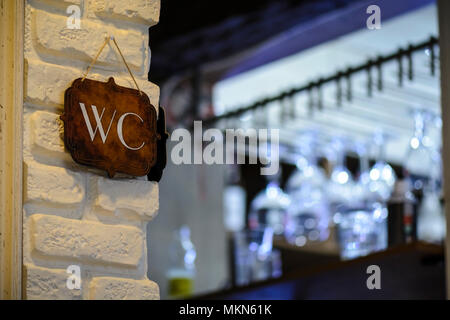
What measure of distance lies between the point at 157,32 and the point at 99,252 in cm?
311

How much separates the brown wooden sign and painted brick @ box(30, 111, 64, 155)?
1.1 inches

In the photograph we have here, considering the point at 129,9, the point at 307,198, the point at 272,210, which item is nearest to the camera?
the point at 129,9

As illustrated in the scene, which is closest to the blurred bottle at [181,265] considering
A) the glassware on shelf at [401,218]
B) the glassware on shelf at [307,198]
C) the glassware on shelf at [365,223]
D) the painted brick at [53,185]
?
the glassware on shelf at [307,198]

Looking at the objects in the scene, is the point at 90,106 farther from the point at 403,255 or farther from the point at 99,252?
the point at 403,255

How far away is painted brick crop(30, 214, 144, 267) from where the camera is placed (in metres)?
1.52

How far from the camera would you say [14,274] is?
1480 mm

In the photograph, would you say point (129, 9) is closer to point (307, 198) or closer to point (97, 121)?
point (97, 121)

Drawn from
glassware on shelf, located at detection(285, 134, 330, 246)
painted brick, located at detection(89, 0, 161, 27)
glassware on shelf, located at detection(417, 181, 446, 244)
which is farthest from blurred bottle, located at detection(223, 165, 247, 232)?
painted brick, located at detection(89, 0, 161, 27)

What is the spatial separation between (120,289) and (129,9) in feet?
1.97

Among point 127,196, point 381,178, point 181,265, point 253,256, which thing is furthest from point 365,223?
point 127,196

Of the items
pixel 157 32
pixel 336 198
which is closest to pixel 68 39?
pixel 157 32

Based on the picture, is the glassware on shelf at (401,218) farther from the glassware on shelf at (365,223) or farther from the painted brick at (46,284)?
the painted brick at (46,284)

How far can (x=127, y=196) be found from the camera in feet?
5.43

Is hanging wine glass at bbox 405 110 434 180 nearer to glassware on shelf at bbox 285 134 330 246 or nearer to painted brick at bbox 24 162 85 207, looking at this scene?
glassware on shelf at bbox 285 134 330 246
